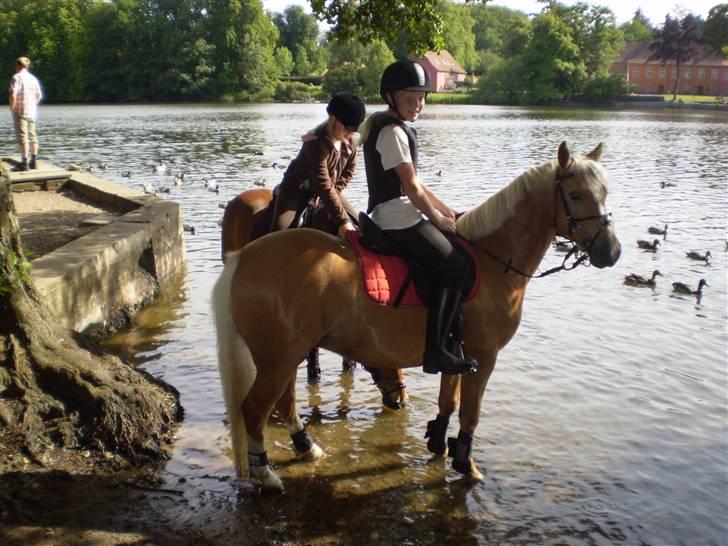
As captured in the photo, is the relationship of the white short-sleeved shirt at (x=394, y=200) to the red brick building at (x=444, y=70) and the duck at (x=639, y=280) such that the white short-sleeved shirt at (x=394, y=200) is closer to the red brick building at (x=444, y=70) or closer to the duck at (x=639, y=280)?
the duck at (x=639, y=280)

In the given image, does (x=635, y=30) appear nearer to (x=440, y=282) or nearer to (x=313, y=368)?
(x=313, y=368)

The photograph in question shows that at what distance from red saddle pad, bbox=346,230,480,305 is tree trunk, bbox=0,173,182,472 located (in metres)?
2.34

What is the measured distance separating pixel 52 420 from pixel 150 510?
1200mm

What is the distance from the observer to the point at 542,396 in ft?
26.0

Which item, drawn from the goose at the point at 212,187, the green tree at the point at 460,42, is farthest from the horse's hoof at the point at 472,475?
the green tree at the point at 460,42

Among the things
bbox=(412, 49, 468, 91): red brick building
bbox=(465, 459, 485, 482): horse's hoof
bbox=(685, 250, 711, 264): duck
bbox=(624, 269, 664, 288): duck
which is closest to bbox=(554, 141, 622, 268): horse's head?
bbox=(465, 459, 485, 482): horse's hoof

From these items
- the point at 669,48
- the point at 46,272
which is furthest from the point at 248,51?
the point at 46,272

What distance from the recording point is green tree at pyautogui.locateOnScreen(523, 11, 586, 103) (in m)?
96.2

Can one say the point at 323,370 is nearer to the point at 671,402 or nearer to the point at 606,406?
→ the point at 606,406

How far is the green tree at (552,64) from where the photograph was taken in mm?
96188

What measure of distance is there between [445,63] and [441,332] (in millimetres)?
139857

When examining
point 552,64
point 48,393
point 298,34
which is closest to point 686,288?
point 48,393

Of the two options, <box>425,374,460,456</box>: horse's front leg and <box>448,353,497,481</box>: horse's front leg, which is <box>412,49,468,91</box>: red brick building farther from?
<box>448,353,497,481</box>: horse's front leg

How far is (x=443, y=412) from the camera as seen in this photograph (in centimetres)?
612
